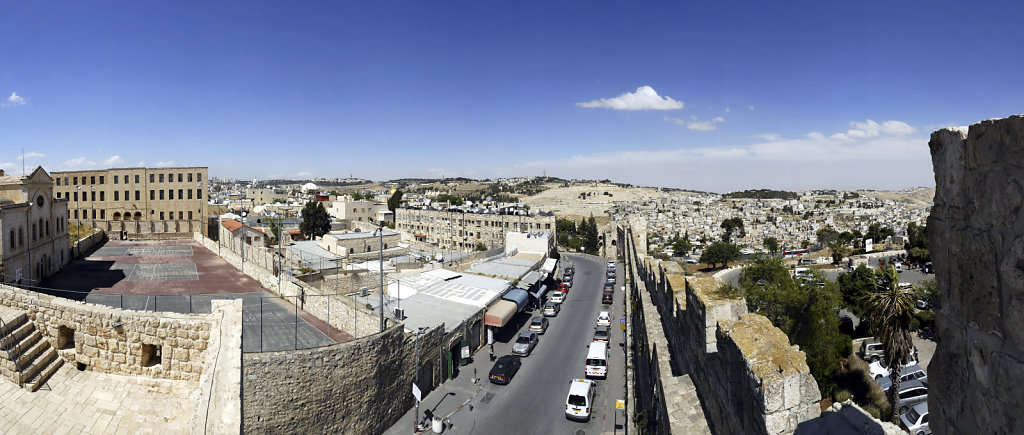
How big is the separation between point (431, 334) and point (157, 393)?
9.65 m

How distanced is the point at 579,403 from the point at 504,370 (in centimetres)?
465

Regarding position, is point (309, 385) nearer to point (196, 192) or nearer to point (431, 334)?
point (431, 334)

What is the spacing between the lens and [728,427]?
5.65 meters

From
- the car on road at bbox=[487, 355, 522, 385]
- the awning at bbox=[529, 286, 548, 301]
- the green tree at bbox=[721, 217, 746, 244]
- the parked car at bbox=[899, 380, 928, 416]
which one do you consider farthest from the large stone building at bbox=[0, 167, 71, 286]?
the green tree at bbox=[721, 217, 746, 244]

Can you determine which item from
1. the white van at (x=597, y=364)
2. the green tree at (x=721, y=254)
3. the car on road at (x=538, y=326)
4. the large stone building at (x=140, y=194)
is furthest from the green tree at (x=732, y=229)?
the large stone building at (x=140, y=194)

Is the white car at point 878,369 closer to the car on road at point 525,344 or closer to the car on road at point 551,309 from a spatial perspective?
the car on road at point 525,344

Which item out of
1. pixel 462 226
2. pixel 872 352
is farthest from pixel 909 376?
pixel 462 226

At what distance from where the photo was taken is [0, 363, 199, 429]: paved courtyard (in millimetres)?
11359

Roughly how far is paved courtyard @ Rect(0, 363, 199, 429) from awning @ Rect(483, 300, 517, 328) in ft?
49.6

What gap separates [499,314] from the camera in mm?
26672

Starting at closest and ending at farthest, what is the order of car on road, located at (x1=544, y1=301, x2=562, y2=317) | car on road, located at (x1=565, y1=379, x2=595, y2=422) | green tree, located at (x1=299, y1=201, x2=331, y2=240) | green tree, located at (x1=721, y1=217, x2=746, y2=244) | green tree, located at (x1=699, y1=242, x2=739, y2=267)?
car on road, located at (x1=565, y1=379, x2=595, y2=422), car on road, located at (x1=544, y1=301, x2=562, y2=317), green tree, located at (x1=699, y1=242, x2=739, y2=267), green tree, located at (x1=299, y1=201, x2=331, y2=240), green tree, located at (x1=721, y1=217, x2=746, y2=244)

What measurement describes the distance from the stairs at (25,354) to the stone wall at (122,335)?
32 centimetres

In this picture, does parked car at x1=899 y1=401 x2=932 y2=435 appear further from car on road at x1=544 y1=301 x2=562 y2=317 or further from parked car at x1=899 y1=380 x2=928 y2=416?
car on road at x1=544 y1=301 x2=562 y2=317

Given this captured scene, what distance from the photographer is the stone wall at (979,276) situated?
1906mm
